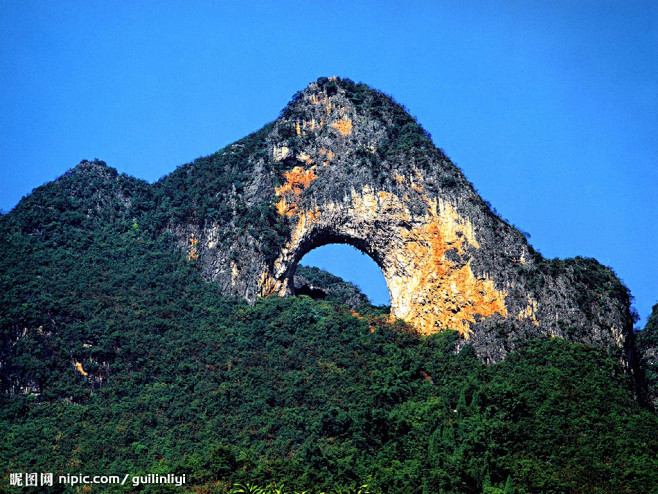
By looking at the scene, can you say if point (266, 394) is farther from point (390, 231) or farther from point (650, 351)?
point (650, 351)

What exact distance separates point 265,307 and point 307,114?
10.5 meters

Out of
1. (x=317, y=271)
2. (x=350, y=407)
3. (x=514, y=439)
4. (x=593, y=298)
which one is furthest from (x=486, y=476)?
(x=317, y=271)

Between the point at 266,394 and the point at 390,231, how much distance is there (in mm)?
10535

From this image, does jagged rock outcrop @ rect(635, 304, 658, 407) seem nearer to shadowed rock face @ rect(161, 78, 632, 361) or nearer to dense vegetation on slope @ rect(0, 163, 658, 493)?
shadowed rock face @ rect(161, 78, 632, 361)

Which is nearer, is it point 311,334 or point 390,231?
point 311,334

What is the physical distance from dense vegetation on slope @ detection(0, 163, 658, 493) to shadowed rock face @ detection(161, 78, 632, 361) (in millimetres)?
1264

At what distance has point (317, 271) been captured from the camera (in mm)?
60531

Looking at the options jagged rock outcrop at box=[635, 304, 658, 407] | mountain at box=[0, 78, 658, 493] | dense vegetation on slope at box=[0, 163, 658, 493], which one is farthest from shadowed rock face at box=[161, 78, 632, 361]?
jagged rock outcrop at box=[635, 304, 658, 407]

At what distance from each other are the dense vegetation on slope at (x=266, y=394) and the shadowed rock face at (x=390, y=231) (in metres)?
1.26

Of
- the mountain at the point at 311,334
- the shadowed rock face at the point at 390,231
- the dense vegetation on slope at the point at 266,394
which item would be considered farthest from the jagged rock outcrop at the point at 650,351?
the dense vegetation on slope at the point at 266,394

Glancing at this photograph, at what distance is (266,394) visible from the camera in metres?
41.7

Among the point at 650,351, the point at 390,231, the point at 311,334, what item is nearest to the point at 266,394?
the point at 311,334

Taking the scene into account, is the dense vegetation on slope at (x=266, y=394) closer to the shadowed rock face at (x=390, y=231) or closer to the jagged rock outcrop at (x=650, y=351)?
the shadowed rock face at (x=390, y=231)

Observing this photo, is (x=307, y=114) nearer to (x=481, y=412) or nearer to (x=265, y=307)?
(x=265, y=307)
